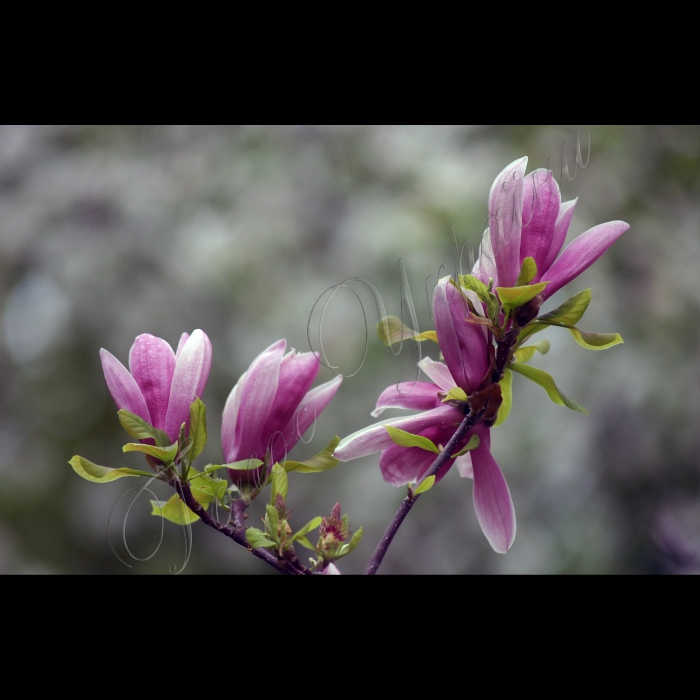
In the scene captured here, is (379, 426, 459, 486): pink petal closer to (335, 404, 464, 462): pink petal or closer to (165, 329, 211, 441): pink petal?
(335, 404, 464, 462): pink petal

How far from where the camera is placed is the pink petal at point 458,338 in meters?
0.35

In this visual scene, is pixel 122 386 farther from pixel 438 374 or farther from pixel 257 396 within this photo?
pixel 438 374

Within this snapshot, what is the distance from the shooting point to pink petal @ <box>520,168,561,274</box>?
0.35 metres

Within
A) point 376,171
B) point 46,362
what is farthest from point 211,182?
point 46,362

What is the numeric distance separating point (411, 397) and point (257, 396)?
0.30 ft

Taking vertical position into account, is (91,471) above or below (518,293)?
below

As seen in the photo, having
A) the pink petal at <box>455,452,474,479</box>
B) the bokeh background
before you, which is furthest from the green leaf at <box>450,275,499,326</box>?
the bokeh background

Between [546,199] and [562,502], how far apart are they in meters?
1.20

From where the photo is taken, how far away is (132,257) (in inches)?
59.1

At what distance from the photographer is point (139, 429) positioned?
1.17 feet

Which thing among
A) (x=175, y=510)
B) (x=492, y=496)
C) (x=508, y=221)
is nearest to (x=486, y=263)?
(x=508, y=221)

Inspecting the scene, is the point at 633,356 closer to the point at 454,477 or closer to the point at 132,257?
the point at 454,477

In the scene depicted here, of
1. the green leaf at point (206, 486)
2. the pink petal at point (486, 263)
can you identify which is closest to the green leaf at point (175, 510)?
the green leaf at point (206, 486)

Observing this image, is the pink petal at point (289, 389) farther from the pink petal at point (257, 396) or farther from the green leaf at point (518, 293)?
the green leaf at point (518, 293)
